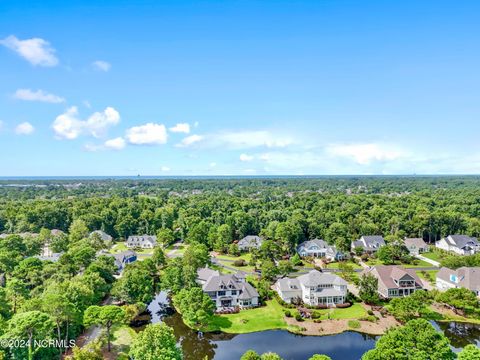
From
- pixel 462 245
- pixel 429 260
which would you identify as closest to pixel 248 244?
pixel 429 260

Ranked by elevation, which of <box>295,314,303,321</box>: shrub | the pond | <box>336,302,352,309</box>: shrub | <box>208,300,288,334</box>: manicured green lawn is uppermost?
<box>295,314,303,321</box>: shrub

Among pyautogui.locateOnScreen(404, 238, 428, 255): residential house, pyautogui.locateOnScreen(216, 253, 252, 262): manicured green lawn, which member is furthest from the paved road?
pyautogui.locateOnScreen(216, 253, 252, 262): manicured green lawn

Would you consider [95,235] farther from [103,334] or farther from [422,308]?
[422,308]

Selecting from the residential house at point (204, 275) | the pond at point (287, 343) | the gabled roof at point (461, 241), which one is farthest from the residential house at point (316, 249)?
the pond at point (287, 343)

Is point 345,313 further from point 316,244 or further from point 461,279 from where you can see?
point 316,244

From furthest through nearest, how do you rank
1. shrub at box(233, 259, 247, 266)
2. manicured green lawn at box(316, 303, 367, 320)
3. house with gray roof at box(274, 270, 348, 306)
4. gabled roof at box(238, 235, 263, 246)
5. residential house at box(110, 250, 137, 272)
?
gabled roof at box(238, 235, 263, 246), shrub at box(233, 259, 247, 266), residential house at box(110, 250, 137, 272), house with gray roof at box(274, 270, 348, 306), manicured green lawn at box(316, 303, 367, 320)

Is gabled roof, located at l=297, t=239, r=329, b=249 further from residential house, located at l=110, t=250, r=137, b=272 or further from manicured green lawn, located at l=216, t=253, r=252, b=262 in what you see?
residential house, located at l=110, t=250, r=137, b=272

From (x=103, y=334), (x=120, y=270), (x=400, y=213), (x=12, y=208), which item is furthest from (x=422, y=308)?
(x=12, y=208)

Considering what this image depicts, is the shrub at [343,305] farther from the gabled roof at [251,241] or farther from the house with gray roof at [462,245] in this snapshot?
the house with gray roof at [462,245]
